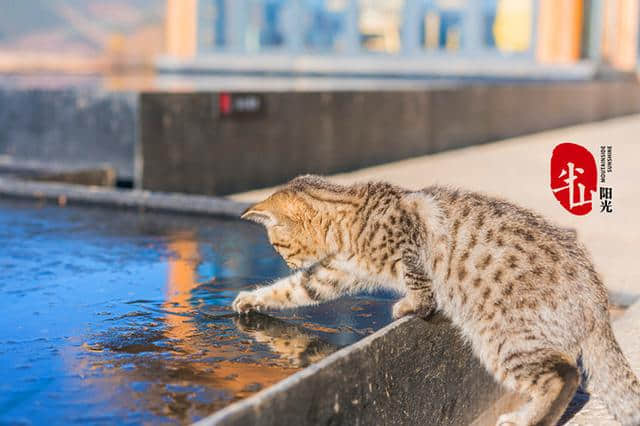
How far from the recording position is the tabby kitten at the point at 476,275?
364cm

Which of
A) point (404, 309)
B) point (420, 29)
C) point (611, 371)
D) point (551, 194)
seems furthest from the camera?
point (420, 29)

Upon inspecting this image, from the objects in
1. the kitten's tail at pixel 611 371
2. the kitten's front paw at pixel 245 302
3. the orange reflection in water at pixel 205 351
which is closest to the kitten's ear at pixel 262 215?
the kitten's front paw at pixel 245 302

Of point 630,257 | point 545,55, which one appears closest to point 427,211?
point 630,257

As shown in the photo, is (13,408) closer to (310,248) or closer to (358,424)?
(358,424)

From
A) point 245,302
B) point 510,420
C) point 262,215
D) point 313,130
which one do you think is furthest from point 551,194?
point 510,420

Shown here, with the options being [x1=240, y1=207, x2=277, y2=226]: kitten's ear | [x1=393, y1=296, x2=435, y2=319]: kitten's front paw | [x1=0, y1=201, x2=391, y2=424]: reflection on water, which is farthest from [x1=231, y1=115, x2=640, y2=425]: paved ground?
[x1=240, y1=207, x2=277, y2=226]: kitten's ear

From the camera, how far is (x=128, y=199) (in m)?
7.09

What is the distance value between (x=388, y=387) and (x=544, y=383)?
0.61 metres

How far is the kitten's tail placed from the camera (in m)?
3.74

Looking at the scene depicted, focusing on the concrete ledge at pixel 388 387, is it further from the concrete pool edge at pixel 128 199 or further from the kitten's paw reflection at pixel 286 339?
A: the concrete pool edge at pixel 128 199

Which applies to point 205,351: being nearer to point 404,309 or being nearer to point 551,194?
point 404,309

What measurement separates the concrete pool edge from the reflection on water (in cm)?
56

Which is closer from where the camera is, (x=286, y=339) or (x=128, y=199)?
(x=286, y=339)

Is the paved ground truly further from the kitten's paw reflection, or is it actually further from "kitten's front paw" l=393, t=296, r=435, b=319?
the kitten's paw reflection
